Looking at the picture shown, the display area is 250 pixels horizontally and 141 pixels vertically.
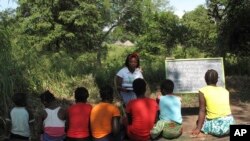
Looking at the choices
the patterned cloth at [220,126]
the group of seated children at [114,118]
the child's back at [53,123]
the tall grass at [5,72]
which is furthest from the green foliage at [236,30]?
the child's back at [53,123]

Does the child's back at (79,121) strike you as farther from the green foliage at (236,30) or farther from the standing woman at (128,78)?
the green foliage at (236,30)

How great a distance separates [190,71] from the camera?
30.6 feet

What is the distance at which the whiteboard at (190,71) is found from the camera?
9.18 m

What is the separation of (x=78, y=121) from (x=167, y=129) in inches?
55.4

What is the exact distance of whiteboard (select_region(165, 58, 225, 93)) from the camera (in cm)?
918

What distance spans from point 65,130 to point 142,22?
147 feet

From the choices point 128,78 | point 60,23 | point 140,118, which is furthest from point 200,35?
point 140,118

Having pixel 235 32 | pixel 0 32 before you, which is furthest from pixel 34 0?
pixel 0 32

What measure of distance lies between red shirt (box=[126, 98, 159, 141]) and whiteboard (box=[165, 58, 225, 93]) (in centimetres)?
259

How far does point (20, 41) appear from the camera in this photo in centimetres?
1087

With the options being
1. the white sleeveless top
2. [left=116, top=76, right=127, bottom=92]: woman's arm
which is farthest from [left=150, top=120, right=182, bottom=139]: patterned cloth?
the white sleeveless top

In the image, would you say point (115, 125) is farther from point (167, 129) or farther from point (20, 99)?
point (20, 99)

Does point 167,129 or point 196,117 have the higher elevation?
point 167,129

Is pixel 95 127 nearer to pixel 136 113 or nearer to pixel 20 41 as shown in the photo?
pixel 136 113
